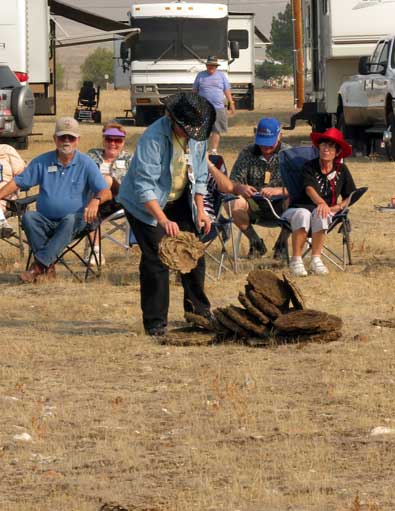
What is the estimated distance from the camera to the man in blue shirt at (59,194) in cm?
973

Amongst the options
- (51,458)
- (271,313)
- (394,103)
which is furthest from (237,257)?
(394,103)

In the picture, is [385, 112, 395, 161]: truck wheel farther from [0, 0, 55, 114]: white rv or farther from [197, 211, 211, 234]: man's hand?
[197, 211, 211, 234]: man's hand

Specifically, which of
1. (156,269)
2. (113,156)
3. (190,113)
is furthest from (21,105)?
(190,113)

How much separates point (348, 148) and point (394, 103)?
8.91 meters

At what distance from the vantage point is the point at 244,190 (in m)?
10.4

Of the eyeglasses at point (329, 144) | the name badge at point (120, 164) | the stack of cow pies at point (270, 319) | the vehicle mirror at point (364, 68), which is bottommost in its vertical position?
the stack of cow pies at point (270, 319)

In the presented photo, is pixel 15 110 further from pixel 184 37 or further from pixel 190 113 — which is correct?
pixel 190 113

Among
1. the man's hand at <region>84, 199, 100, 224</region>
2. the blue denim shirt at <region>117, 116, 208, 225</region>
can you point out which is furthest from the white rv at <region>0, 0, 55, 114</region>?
the blue denim shirt at <region>117, 116, 208, 225</region>

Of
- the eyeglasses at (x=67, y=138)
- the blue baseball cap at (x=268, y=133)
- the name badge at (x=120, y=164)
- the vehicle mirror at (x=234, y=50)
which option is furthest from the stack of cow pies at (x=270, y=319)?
the vehicle mirror at (x=234, y=50)

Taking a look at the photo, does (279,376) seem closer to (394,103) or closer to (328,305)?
(328,305)

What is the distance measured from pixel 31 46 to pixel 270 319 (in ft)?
52.5

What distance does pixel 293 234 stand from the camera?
10.1 metres

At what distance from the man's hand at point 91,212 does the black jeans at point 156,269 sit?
5.85 feet

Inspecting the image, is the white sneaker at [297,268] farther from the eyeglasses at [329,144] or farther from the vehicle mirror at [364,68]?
the vehicle mirror at [364,68]
